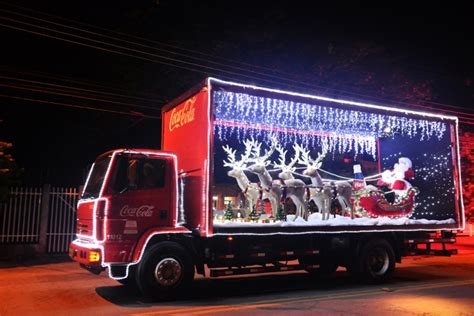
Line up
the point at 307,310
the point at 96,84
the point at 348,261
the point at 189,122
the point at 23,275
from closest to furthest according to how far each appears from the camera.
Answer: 1. the point at 307,310
2. the point at 189,122
3. the point at 348,261
4. the point at 23,275
5. the point at 96,84

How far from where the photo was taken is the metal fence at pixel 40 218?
45.5 feet

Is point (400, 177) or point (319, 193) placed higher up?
point (400, 177)

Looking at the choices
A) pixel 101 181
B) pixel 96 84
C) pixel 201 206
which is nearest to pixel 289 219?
pixel 201 206

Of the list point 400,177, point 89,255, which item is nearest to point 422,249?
point 400,177

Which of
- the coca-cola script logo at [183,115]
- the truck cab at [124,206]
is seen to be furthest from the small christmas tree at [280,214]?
the coca-cola script logo at [183,115]

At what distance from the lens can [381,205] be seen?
10.8m

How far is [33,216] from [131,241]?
800 centimetres

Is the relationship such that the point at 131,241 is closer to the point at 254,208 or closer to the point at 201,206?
the point at 201,206

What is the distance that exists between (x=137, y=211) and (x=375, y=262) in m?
5.51

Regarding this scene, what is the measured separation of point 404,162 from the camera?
39.2ft

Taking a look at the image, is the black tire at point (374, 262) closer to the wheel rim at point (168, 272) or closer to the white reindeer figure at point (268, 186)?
the white reindeer figure at point (268, 186)

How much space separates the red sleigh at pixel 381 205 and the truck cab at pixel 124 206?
4905mm

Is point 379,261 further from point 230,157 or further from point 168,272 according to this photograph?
point 168,272

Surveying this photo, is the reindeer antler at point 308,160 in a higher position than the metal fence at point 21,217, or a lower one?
higher
